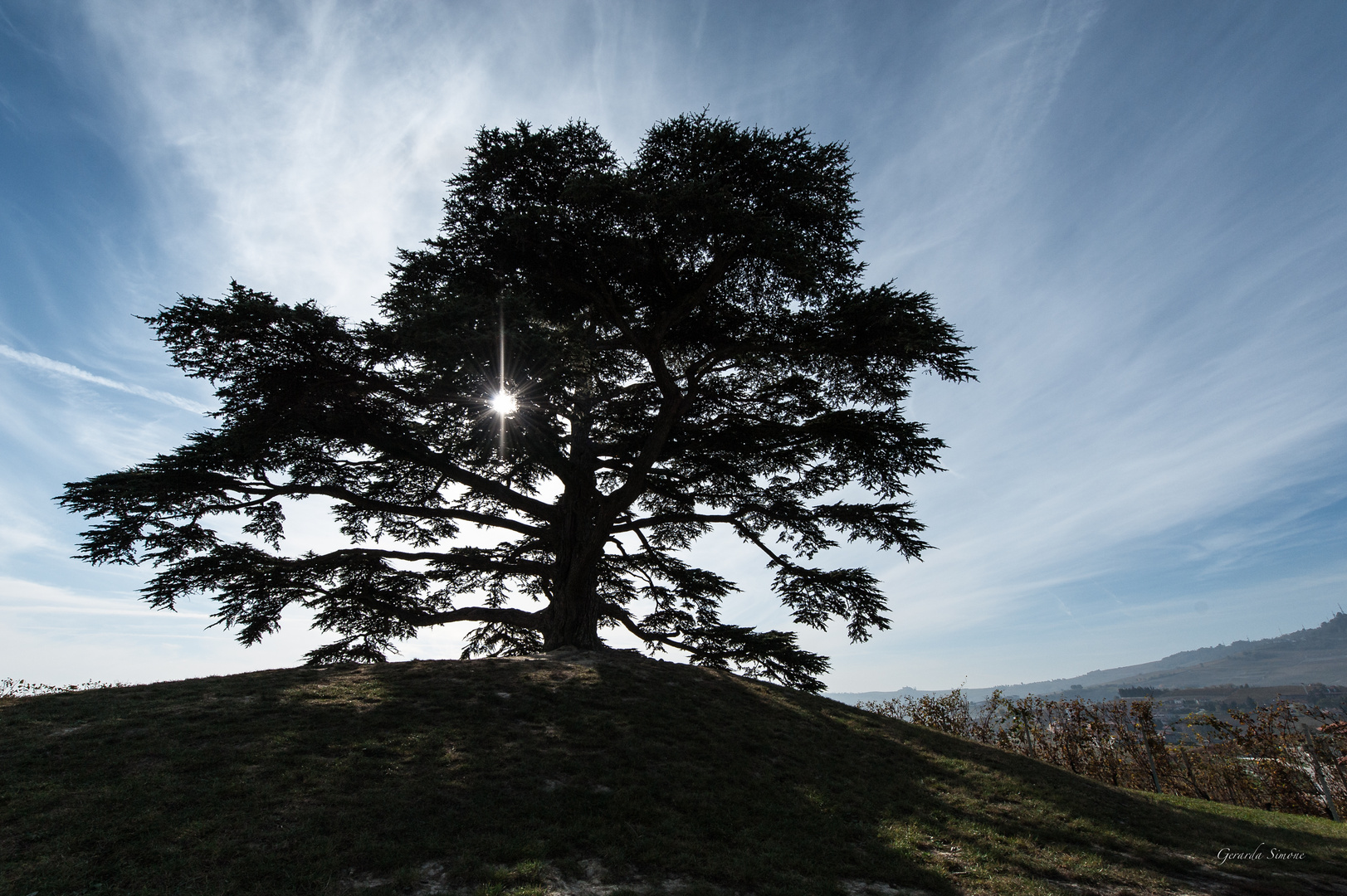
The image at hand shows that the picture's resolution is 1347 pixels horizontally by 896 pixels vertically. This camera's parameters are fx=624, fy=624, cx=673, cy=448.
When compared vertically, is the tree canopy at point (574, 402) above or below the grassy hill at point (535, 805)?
above

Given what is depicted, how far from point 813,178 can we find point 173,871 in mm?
12416

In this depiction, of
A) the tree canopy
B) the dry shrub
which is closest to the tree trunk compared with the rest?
the tree canopy

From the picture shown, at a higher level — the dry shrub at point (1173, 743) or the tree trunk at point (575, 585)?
the tree trunk at point (575, 585)

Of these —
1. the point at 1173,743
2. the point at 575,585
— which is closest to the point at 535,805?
the point at 575,585

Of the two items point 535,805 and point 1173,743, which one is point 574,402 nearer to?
point 535,805

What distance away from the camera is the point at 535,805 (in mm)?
6406

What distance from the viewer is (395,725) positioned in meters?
8.05

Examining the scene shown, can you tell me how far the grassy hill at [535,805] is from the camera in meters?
5.00

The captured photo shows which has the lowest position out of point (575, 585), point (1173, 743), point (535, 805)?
point (1173, 743)

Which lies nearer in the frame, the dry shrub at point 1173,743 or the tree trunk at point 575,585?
the tree trunk at point 575,585

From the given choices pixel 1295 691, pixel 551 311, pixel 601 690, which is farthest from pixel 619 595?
pixel 1295 691

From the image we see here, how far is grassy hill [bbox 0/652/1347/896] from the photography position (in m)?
5.00

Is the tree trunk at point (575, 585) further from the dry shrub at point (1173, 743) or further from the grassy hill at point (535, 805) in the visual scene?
the dry shrub at point (1173, 743)

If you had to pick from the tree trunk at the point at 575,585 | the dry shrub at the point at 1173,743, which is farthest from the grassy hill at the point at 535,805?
the dry shrub at the point at 1173,743
